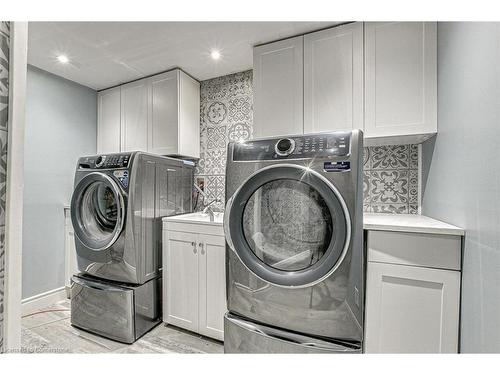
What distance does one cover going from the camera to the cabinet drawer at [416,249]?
3.18 feet

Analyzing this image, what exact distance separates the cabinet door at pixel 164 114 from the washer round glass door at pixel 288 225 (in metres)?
1.26

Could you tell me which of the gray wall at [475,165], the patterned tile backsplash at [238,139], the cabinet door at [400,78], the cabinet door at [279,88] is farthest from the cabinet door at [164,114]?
the gray wall at [475,165]

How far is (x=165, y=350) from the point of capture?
1511mm

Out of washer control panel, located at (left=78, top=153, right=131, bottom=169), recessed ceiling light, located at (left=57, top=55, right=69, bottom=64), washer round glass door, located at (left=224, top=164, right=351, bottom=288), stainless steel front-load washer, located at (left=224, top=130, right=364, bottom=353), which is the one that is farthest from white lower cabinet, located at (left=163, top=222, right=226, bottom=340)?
recessed ceiling light, located at (left=57, top=55, right=69, bottom=64)

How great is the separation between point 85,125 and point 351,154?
8.73ft

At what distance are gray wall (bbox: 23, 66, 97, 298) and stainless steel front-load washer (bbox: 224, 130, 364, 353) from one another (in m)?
1.96

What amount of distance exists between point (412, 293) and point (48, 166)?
2895 mm

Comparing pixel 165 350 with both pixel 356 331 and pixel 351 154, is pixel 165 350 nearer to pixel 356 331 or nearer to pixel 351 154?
pixel 356 331

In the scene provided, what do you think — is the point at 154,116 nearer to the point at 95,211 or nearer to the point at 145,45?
the point at 145,45

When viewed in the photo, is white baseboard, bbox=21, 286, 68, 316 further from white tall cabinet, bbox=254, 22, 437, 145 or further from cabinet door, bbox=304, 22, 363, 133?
cabinet door, bbox=304, 22, 363, 133

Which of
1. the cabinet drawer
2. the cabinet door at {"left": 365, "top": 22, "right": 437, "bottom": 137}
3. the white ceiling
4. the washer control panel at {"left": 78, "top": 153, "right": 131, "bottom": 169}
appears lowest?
the cabinet drawer

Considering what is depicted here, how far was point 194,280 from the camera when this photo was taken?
160 centimetres

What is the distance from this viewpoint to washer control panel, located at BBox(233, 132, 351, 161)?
101 cm

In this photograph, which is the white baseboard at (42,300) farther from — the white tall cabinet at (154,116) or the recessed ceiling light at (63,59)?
the recessed ceiling light at (63,59)
